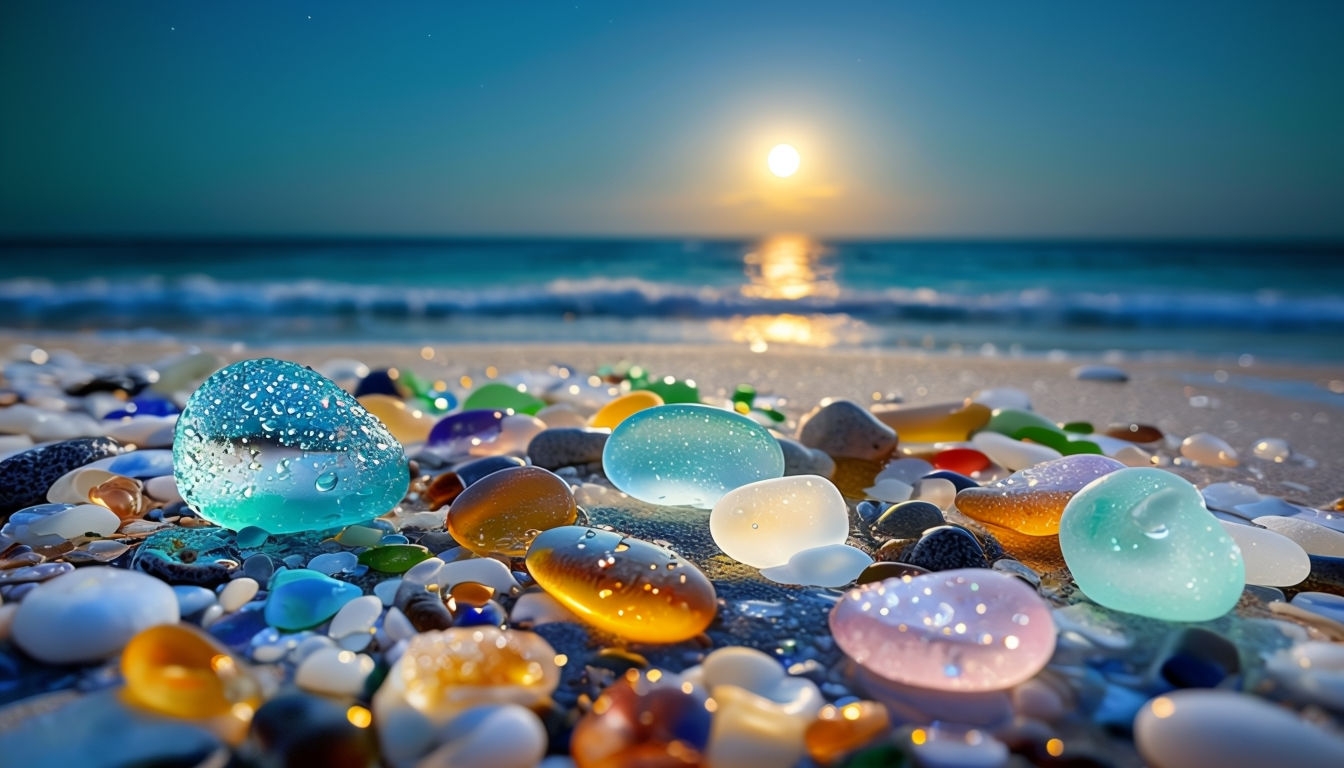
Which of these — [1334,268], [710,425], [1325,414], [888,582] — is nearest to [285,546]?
[710,425]

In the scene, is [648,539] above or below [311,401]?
below

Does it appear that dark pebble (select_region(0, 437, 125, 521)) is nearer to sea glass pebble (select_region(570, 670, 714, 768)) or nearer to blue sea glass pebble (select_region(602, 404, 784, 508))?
blue sea glass pebble (select_region(602, 404, 784, 508))

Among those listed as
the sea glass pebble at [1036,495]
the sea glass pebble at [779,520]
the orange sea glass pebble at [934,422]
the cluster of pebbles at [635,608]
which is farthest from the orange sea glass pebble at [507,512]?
the orange sea glass pebble at [934,422]

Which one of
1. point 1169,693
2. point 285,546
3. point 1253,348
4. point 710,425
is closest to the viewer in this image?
point 1169,693

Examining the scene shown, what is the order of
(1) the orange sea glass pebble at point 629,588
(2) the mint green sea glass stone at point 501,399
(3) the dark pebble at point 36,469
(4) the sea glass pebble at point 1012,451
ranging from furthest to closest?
(2) the mint green sea glass stone at point 501,399, (4) the sea glass pebble at point 1012,451, (3) the dark pebble at point 36,469, (1) the orange sea glass pebble at point 629,588

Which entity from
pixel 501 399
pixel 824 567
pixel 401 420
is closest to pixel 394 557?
pixel 824 567

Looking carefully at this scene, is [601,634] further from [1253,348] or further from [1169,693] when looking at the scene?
[1253,348]

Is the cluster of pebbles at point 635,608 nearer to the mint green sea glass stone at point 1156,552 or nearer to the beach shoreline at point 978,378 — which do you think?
the mint green sea glass stone at point 1156,552
